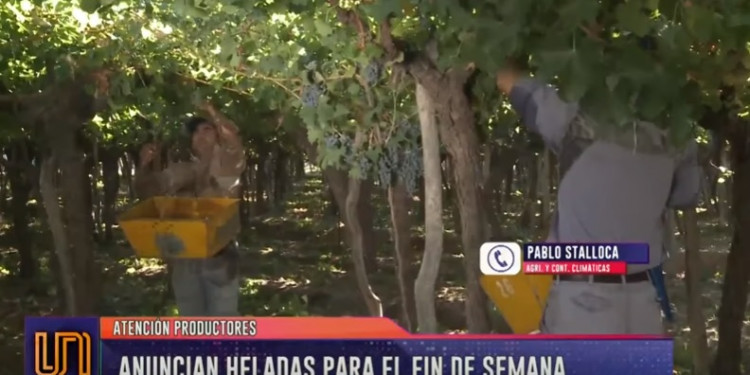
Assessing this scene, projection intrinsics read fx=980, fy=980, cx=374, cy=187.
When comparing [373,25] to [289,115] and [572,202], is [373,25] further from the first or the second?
[289,115]

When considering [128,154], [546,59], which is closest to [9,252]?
[128,154]

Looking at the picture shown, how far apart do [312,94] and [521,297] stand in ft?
2.55

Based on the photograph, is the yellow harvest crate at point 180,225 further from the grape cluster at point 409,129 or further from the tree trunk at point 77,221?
the grape cluster at point 409,129

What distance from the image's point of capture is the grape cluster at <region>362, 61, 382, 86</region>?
2383 millimetres

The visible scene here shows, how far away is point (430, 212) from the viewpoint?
244cm

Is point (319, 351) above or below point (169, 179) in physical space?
below

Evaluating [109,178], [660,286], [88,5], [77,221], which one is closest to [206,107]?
[77,221]

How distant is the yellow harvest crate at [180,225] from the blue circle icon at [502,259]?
1121 mm

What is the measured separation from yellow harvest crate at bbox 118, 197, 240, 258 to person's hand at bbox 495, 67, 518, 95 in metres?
1.28

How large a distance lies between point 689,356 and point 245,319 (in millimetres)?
3374

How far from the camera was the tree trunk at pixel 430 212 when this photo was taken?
2320 millimetres

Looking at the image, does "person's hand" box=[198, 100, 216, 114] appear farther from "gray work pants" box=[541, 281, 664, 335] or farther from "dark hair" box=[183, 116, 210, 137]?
"gray work pants" box=[541, 281, 664, 335]

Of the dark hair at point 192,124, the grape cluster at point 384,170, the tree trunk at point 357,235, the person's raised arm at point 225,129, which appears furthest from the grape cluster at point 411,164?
the dark hair at point 192,124

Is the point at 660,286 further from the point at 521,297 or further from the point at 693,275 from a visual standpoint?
the point at 693,275
